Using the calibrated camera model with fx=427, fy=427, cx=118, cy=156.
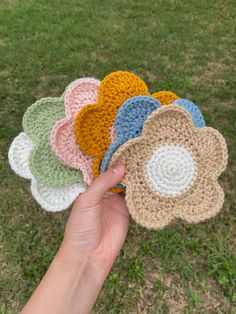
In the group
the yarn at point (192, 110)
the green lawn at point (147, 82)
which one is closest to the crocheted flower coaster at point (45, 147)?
the yarn at point (192, 110)

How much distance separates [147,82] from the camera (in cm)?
329

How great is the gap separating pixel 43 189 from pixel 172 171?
0.45 meters

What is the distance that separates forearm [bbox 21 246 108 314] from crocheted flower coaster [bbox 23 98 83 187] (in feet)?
0.84

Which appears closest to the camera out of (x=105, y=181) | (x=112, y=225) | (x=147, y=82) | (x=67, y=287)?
(x=105, y=181)

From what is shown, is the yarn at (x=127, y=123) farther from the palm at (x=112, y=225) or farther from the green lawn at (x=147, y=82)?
the green lawn at (x=147, y=82)

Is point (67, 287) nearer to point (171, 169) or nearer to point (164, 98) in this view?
point (171, 169)

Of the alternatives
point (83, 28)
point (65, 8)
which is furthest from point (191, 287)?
point (65, 8)

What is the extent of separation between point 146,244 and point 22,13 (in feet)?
9.22

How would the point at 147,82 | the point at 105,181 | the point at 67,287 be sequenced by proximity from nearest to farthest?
the point at 105,181 → the point at 67,287 → the point at 147,82

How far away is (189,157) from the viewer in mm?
1383

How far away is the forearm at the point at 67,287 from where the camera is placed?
4.44 ft

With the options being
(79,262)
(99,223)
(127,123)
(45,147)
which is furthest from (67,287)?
(127,123)

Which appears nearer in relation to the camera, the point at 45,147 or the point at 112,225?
the point at 45,147

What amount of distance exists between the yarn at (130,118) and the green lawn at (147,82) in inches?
39.6
